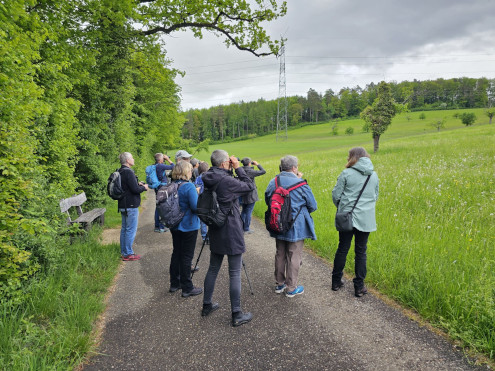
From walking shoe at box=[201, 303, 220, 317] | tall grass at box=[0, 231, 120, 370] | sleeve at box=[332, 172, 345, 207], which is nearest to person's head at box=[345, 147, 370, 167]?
sleeve at box=[332, 172, 345, 207]

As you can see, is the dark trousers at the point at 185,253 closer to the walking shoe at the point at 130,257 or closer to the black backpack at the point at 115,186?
the walking shoe at the point at 130,257

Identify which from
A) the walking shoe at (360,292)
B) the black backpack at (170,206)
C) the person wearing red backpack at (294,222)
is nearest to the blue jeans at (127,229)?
the black backpack at (170,206)

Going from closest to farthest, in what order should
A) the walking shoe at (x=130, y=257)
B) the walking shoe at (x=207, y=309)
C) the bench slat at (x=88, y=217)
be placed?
1. the walking shoe at (x=207, y=309)
2. the walking shoe at (x=130, y=257)
3. the bench slat at (x=88, y=217)

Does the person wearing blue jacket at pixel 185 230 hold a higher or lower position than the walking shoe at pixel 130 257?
higher

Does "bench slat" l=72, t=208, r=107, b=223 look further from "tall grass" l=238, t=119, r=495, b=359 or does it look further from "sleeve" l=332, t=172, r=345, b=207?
"sleeve" l=332, t=172, r=345, b=207

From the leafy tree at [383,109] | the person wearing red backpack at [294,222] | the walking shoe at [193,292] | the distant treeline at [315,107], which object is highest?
the distant treeline at [315,107]

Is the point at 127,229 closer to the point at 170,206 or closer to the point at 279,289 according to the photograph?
the point at 170,206

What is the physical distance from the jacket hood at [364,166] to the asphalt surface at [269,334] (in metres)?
2.01

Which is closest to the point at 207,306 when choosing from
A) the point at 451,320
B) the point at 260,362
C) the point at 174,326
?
the point at 174,326

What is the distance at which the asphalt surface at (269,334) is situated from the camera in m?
2.95

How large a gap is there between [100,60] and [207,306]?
10005 millimetres

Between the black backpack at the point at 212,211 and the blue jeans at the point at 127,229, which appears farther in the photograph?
the blue jeans at the point at 127,229

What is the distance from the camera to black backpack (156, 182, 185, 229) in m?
4.18

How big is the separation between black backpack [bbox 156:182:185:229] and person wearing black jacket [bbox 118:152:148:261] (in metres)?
2.02
